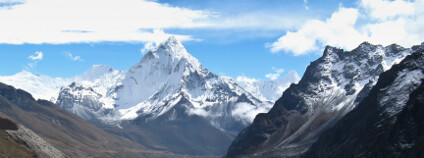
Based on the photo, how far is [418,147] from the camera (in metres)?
188

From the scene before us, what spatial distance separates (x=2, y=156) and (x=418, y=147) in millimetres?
130075

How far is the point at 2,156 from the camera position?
631 feet

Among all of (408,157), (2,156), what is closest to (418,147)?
(408,157)

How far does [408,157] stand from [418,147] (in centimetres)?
486

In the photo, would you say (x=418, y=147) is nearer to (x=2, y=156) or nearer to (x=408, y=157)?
(x=408, y=157)

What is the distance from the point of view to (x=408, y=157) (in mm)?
190375

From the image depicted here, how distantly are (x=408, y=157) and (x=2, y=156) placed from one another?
128m
